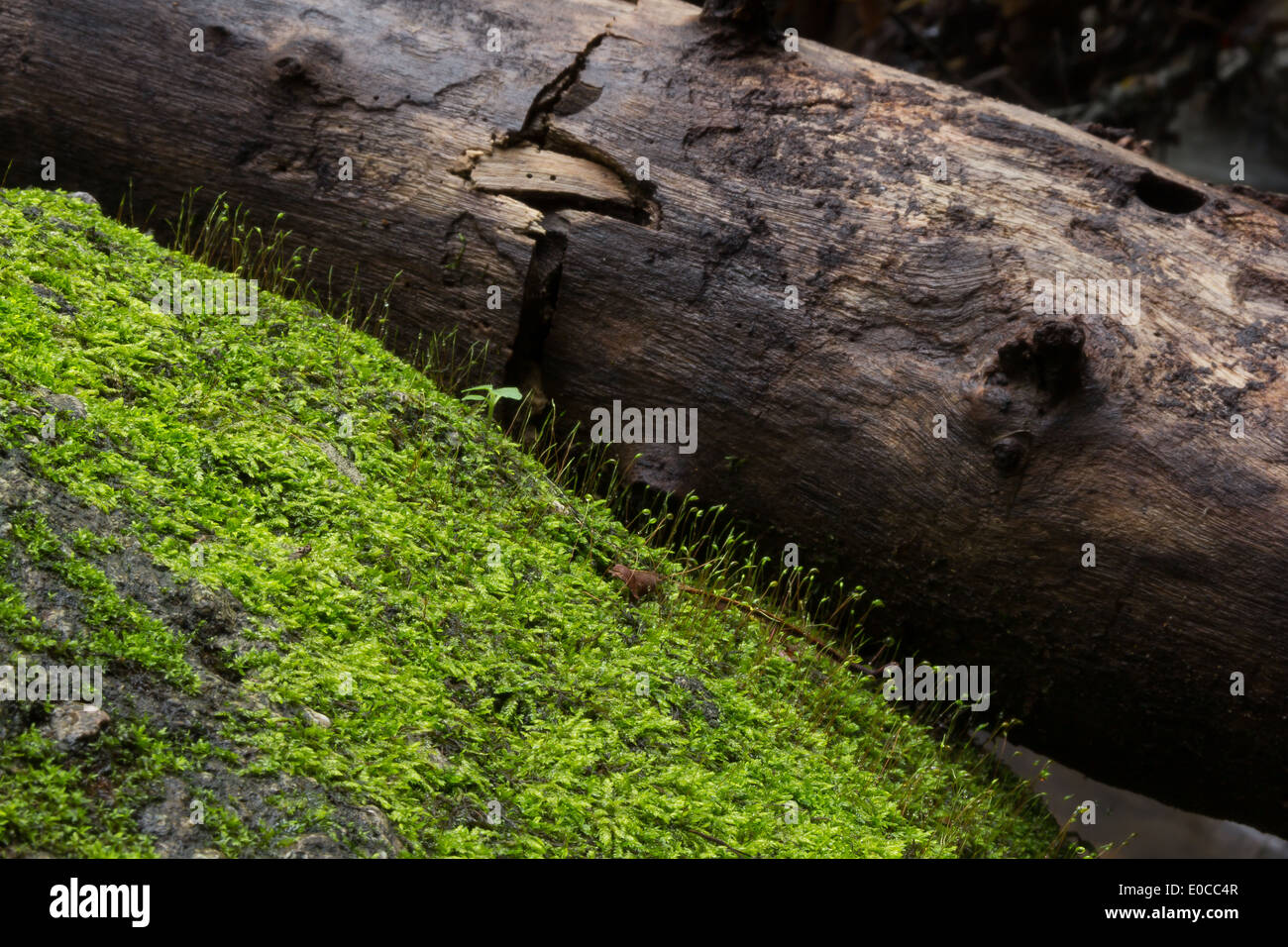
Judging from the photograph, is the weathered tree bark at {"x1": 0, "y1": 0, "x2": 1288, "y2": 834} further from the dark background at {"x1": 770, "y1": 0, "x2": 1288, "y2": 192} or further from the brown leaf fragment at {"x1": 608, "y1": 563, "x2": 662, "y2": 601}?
the dark background at {"x1": 770, "y1": 0, "x2": 1288, "y2": 192}

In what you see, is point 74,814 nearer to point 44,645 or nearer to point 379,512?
point 44,645

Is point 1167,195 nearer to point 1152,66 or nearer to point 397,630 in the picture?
point 397,630

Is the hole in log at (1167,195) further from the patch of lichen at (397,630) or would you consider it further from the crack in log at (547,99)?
the crack in log at (547,99)

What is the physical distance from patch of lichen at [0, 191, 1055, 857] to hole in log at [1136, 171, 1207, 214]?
2.99 metres

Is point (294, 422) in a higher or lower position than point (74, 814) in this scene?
higher

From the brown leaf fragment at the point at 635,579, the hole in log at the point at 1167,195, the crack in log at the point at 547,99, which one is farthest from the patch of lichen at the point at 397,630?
the hole in log at the point at 1167,195

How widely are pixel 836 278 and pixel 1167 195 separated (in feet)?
6.16

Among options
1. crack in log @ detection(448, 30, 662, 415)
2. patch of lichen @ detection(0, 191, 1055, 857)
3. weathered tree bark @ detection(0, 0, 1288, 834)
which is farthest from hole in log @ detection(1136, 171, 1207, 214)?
patch of lichen @ detection(0, 191, 1055, 857)

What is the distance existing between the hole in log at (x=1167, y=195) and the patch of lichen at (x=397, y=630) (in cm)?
299
